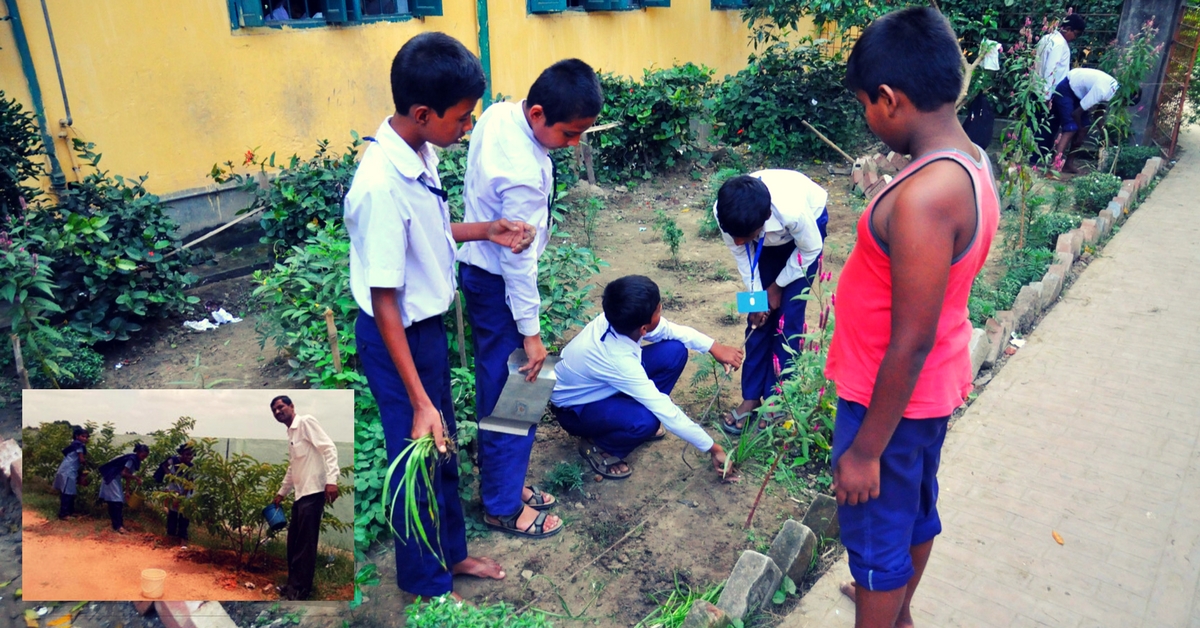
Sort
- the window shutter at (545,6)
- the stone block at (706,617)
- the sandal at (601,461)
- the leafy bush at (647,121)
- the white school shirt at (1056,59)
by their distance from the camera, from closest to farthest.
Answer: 1. the stone block at (706,617)
2. the sandal at (601,461)
3. the white school shirt at (1056,59)
4. the window shutter at (545,6)
5. the leafy bush at (647,121)

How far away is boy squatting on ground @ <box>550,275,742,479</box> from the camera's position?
3027mm

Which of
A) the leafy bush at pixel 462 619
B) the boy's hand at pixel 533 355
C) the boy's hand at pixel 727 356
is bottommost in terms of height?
the leafy bush at pixel 462 619

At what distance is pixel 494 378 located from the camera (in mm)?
2832

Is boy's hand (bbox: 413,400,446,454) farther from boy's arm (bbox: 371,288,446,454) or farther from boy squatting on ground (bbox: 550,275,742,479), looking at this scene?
boy squatting on ground (bbox: 550,275,742,479)

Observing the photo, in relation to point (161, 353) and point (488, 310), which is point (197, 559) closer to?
point (488, 310)

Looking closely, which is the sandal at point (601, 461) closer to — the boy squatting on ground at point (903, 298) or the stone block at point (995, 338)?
the boy squatting on ground at point (903, 298)

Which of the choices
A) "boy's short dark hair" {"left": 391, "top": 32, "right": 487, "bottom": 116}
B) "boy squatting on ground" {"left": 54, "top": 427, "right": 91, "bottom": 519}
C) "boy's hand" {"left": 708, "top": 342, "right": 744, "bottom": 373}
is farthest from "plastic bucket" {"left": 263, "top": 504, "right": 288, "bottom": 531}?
"boy's hand" {"left": 708, "top": 342, "right": 744, "bottom": 373}

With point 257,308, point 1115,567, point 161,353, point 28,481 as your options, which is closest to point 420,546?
point 28,481

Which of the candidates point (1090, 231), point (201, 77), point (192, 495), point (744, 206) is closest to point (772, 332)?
point (744, 206)

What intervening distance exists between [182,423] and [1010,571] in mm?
2668

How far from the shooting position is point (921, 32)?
1635 millimetres

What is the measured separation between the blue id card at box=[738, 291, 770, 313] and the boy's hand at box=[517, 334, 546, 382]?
102cm

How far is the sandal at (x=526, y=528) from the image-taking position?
294 centimetres

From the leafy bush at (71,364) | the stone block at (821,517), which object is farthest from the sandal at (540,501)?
the leafy bush at (71,364)
